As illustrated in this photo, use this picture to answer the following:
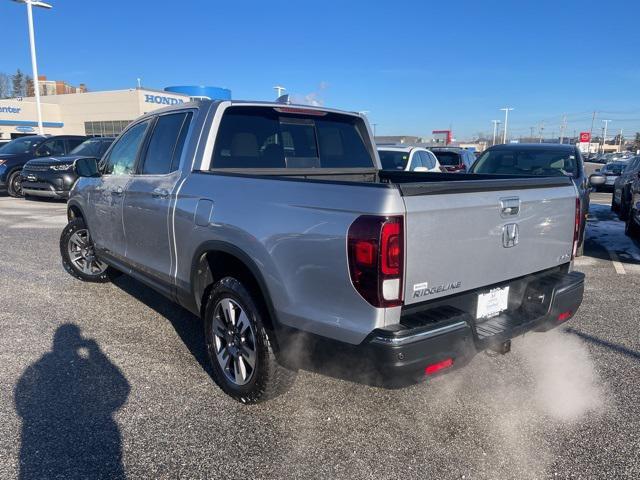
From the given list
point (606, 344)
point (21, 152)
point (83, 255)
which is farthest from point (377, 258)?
point (21, 152)

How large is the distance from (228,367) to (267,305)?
2.54ft

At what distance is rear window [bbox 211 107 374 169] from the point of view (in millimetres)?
3754

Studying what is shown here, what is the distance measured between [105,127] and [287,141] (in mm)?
51557

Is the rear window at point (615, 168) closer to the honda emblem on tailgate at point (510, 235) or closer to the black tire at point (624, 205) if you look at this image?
the black tire at point (624, 205)

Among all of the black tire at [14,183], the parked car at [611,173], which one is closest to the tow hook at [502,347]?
the black tire at [14,183]

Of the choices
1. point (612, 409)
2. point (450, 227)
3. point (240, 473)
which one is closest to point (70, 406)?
point (240, 473)

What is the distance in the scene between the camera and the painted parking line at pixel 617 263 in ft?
22.5

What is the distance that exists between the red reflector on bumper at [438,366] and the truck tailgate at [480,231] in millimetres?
333

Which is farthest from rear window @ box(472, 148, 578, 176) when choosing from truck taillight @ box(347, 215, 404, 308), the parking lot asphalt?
truck taillight @ box(347, 215, 404, 308)

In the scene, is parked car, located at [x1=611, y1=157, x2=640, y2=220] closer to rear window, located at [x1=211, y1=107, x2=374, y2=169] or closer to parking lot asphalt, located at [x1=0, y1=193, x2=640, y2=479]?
parking lot asphalt, located at [x1=0, y1=193, x2=640, y2=479]

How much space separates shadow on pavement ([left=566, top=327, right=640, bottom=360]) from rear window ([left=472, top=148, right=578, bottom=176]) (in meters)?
4.09

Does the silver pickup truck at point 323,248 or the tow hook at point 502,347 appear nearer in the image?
the silver pickup truck at point 323,248

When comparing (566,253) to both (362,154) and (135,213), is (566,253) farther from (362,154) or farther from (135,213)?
(135,213)

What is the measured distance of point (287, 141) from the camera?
4098 millimetres
